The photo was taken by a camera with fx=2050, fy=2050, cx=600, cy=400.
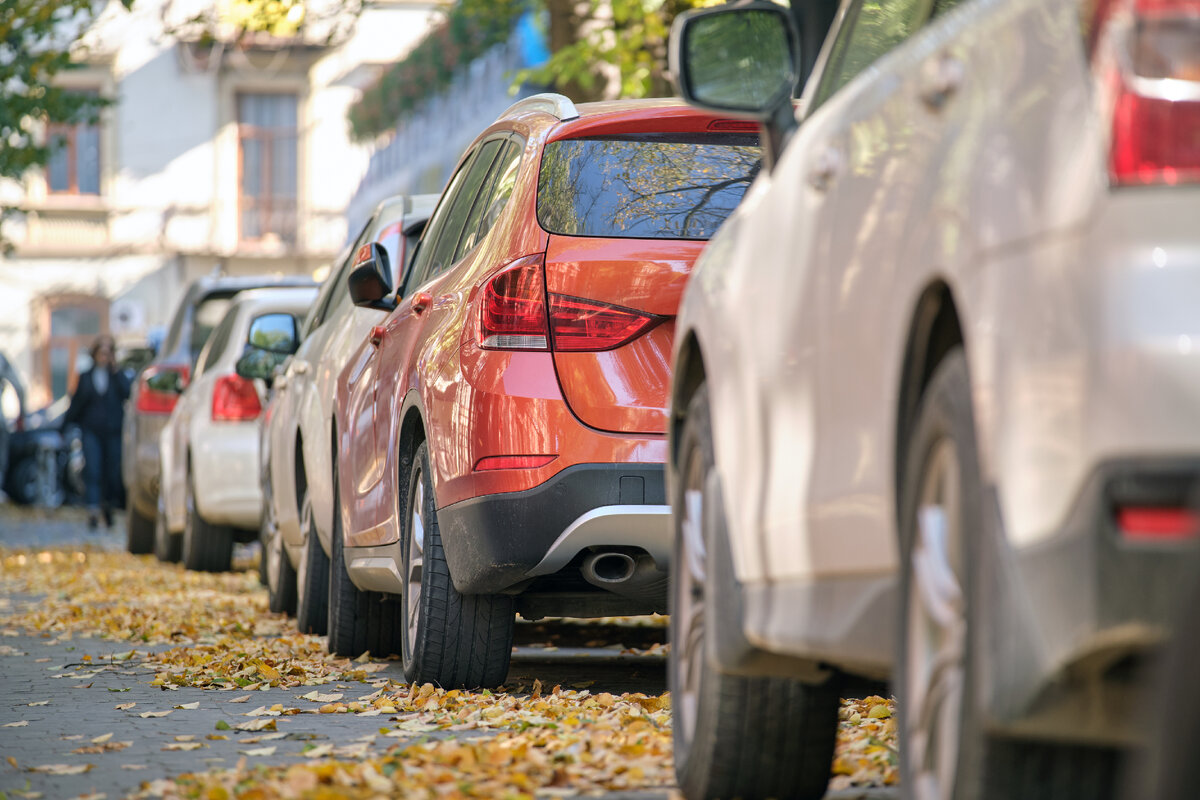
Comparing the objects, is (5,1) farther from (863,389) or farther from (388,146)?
(388,146)

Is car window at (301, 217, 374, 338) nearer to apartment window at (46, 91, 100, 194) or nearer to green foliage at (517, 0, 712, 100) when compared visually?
green foliage at (517, 0, 712, 100)

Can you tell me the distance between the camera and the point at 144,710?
6.54 m

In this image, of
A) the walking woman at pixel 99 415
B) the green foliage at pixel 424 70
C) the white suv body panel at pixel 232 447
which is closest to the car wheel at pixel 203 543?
the white suv body panel at pixel 232 447

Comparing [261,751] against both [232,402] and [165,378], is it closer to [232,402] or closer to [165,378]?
[232,402]

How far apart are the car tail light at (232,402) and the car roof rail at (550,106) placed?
6966 mm

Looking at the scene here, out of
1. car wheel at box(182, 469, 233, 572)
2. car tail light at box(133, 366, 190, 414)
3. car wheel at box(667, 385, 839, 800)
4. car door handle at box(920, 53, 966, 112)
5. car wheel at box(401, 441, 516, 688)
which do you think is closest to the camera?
car door handle at box(920, 53, 966, 112)

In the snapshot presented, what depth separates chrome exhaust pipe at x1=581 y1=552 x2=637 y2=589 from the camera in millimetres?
6023

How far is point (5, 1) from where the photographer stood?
1431 centimetres

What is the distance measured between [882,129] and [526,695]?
12.2ft

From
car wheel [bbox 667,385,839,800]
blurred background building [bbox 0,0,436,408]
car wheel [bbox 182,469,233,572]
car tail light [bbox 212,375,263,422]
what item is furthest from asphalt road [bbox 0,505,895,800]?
blurred background building [bbox 0,0,436,408]

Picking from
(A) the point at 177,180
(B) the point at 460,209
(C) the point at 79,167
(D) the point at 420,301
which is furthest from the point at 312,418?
(A) the point at 177,180

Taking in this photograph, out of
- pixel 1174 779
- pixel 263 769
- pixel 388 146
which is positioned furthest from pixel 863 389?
pixel 388 146

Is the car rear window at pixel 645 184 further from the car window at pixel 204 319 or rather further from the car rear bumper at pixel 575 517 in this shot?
the car window at pixel 204 319

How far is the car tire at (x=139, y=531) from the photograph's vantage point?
17.6 metres
